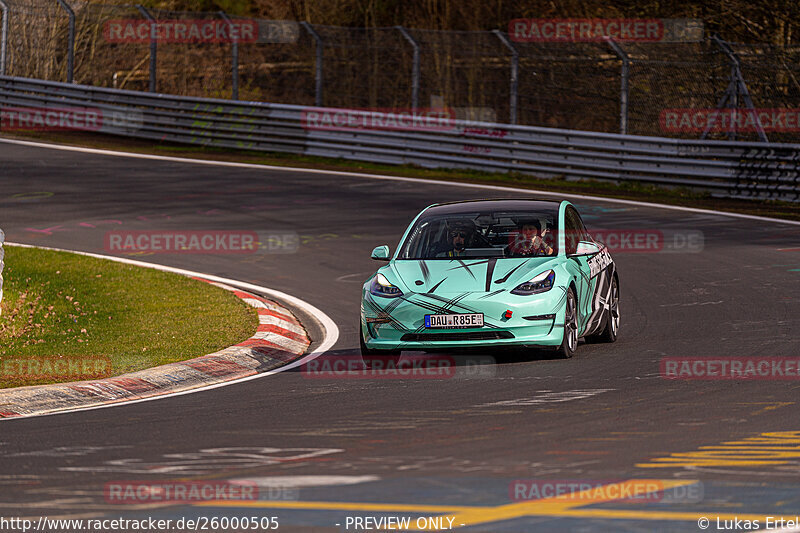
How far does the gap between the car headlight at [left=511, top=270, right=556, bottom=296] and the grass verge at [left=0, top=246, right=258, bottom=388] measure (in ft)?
9.50

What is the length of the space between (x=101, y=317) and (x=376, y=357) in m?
3.65

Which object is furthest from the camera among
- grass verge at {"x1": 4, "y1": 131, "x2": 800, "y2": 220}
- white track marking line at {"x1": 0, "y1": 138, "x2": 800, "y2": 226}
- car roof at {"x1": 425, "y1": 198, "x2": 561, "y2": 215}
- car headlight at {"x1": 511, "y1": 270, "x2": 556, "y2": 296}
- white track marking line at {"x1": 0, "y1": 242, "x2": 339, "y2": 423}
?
grass verge at {"x1": 4, "y1": 131, "x2": 800, "y2": 220}

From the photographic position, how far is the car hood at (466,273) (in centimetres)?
1121

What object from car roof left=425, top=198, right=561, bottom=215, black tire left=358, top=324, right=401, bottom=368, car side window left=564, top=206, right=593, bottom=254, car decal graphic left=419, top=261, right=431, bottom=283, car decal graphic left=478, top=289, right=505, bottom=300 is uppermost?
car roof left=425, top=198, right=561, bottom=215

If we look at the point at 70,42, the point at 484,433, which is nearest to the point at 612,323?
the point at 484,433

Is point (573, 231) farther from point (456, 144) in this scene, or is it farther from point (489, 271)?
point (456, 144)

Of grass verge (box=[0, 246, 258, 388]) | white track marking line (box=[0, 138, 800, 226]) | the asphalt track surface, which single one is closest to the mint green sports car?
the asphalt track surface

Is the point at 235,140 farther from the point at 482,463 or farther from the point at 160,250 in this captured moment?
the point at 482,463

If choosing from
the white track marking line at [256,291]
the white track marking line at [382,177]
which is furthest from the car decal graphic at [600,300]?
the white track marking line at [382,177]

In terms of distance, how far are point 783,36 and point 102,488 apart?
2663cm

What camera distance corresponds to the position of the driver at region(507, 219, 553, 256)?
12.0m

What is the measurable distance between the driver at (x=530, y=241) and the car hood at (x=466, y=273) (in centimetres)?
31

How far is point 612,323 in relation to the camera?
12438 mm

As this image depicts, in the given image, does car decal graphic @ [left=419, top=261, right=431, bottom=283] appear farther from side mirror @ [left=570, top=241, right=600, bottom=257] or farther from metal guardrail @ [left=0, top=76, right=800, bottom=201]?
metal guardrail @ [left=0, top=76, right=800, bottom=201]
